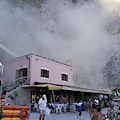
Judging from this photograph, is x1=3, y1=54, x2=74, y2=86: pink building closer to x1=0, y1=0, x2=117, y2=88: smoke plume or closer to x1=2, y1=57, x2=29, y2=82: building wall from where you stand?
x1=2, y1=57, x2=29, y2=82: building wall

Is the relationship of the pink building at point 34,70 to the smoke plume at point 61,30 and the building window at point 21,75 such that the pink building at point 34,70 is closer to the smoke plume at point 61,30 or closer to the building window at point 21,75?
the building window at point 21,75

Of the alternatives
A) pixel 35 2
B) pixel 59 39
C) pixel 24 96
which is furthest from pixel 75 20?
pixel 24 96

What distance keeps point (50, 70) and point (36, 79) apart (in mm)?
2105

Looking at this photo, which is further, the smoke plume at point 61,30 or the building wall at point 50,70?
the smoke plume at point 61,30

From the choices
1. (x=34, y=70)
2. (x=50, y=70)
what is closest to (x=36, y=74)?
(x=34, y=70)

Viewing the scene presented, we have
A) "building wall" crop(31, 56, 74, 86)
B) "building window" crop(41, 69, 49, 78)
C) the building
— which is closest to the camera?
the building

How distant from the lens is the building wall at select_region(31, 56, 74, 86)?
552 inches

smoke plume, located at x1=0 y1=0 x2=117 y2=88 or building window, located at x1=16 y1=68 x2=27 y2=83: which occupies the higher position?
smoke plume, located at x1=0 y1=0 x2=117 y2=88

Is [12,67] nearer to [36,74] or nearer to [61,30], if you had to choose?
[36,74]

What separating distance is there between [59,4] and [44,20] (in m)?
8.38

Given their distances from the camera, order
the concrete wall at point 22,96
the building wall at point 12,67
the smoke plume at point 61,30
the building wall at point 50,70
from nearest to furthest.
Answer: the concrete wall at point 22,96 → the building wall at point 50,70 → the building wall at point 12,67 → the smoke plume at point 61,30

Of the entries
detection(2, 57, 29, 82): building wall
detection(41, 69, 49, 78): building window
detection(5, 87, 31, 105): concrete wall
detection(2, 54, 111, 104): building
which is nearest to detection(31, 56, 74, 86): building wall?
detection(2, 54, 111, 104): building

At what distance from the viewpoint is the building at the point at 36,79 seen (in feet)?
42.3

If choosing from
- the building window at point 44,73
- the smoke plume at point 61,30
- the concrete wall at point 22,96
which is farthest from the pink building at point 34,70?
the smoke plume at point 61,30
